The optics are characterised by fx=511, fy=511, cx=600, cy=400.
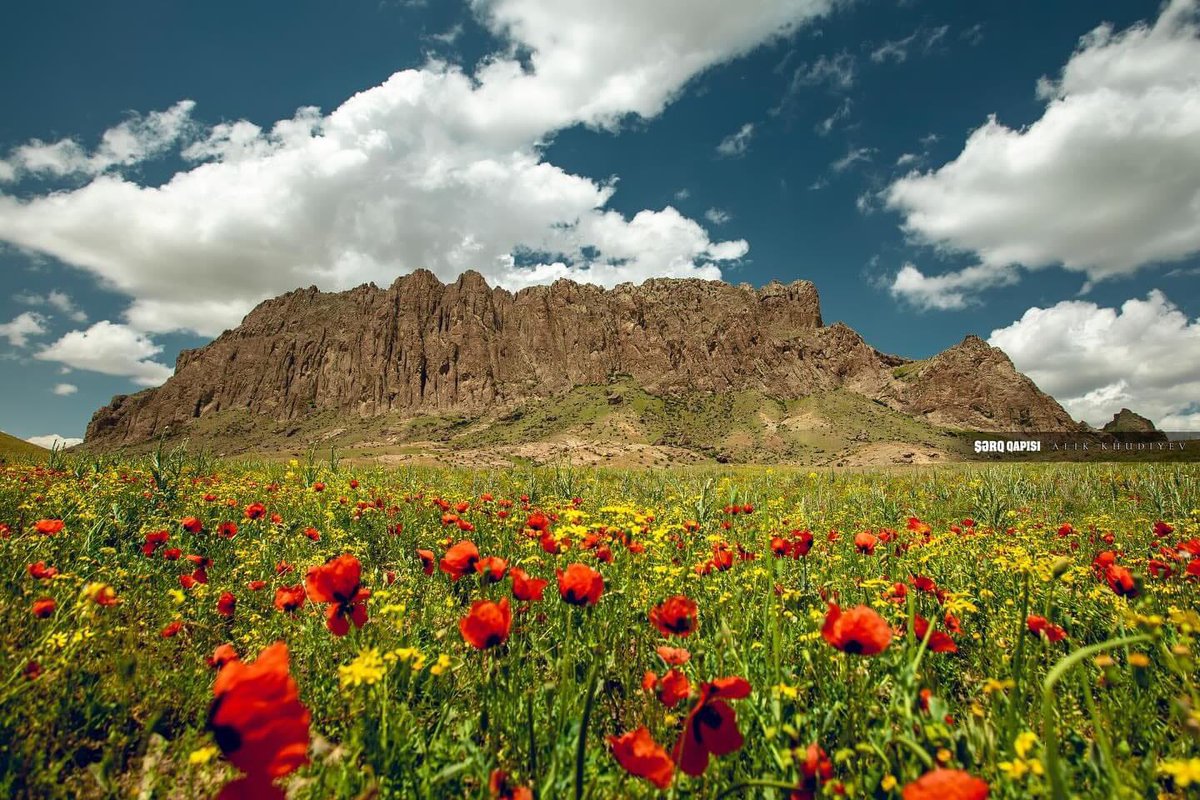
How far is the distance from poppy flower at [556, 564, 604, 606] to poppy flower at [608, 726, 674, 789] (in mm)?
783

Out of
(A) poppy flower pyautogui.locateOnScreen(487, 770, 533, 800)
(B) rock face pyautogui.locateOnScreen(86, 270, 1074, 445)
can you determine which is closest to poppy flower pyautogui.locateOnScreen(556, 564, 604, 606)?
(A) poppy flower pyautogui.locateOnScreen(487, 770, 533, 800)

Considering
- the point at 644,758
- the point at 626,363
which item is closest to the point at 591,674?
the point at 644,758

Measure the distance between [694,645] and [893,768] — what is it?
4.91 feet

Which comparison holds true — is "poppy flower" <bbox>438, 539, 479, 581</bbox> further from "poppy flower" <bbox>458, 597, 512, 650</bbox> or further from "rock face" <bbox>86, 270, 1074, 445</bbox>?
"rock face" <bbox>86, 270, 1074, 445</bbox>

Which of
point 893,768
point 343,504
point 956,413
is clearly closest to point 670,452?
point 343,504

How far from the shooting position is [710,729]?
1.82 meters

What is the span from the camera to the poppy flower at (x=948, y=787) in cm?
125

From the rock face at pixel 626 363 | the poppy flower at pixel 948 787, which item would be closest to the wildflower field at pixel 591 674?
the poppy flower at pixel 948 787

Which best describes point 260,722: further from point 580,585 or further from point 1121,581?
point 1121,581

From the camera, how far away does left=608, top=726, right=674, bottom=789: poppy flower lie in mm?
1683

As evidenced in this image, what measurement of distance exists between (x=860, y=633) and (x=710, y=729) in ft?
2.24

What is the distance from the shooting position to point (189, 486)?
9508 millimetres

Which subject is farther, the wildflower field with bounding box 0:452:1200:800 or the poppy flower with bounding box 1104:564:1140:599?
Answer: the poppy flower with bounding box 1104:564:1140:599

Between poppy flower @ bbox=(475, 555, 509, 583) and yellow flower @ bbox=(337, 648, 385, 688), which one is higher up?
poppy flower @ bbox=(475, 555, 509, 583)
